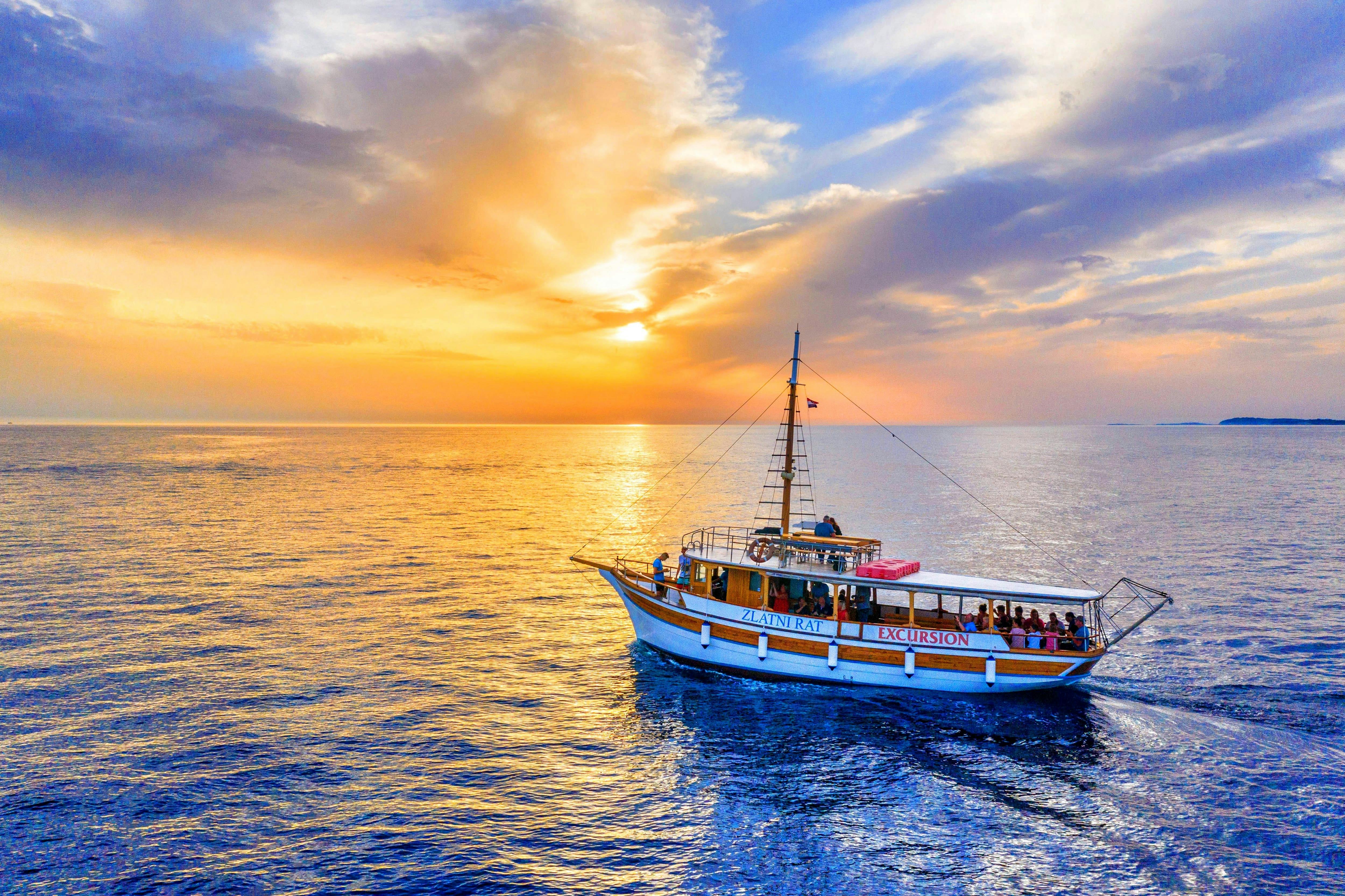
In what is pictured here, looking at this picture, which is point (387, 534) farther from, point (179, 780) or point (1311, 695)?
point (1311, 695)

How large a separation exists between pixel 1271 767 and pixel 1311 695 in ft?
31.1

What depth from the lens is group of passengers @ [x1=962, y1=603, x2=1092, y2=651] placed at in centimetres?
3027

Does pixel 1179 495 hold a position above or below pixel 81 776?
above

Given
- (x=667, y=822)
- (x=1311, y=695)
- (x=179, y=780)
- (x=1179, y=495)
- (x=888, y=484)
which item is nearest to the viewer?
(x=667, y=822)

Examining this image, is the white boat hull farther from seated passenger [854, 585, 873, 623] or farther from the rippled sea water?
seated passenger [854, 585, 873, 623]

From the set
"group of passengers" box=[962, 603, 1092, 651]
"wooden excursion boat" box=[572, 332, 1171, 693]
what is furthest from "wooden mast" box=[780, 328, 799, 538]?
"group of passengers" box=[962, 603, 1092, 651]

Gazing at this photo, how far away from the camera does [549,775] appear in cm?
2328

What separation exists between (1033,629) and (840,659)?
9.44 m

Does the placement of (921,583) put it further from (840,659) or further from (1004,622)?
(840,659)

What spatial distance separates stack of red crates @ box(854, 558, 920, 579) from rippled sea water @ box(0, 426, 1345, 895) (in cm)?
568

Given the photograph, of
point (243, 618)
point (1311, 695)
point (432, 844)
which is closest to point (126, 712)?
point (243, 618)

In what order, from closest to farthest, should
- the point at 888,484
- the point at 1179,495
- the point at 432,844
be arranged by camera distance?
the point at 432,844, the point at 1179,495, the point at 888,484

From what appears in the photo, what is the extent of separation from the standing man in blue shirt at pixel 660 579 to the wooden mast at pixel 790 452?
680cm

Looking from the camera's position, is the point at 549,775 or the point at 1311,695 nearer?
the point at 549,775
